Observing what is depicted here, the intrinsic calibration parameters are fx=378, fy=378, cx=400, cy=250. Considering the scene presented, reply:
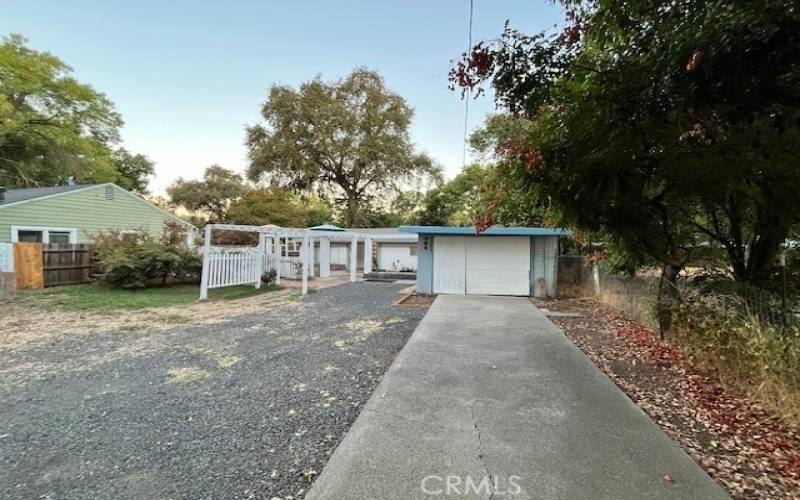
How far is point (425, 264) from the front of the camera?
39.2 feet

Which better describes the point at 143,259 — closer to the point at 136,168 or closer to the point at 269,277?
the point at 269,277

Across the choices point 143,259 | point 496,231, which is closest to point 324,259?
point 143,259

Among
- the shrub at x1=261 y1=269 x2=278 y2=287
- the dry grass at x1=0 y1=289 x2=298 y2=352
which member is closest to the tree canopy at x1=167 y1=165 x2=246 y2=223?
the shrub at x1=261 y1=269 x2=278 y2=287

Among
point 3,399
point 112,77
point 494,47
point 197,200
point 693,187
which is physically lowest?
point 3,399

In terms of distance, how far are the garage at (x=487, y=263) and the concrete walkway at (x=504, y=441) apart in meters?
7.12

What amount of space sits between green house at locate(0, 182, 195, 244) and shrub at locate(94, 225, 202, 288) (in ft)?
3.51

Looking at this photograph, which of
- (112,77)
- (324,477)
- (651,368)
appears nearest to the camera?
(324,477)

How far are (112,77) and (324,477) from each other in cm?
1601

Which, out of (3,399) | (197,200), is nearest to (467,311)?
(3,399)

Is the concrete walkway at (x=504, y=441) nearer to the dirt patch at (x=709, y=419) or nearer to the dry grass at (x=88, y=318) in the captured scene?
the dirt patch at (x=709, y=419)

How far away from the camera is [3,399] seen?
11.5 feet

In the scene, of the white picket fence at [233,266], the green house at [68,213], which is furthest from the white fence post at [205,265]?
the green house at [68,213]

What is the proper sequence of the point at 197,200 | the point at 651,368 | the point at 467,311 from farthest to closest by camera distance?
1. the point at 197,200
2. the point at 467,311
3. the point at 651,368

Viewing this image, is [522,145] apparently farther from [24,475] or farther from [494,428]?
[24,475]
